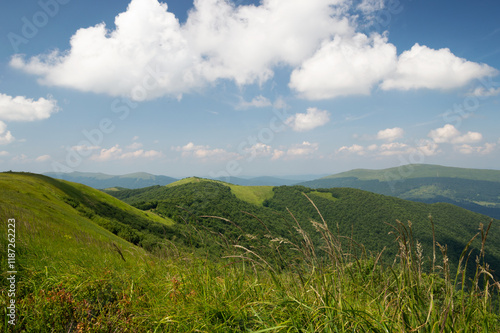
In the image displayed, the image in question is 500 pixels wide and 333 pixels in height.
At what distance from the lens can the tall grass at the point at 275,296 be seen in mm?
2334

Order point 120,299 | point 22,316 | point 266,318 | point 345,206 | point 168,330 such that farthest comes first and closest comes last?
point 345,206 → point 120,299 → point 22,316 → point 168,330 → point 266,318

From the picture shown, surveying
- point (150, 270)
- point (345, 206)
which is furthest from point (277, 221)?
point (150, 270)

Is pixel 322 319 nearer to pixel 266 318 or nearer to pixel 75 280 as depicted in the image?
pixel 266 318

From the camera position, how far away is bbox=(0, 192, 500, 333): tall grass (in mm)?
2334

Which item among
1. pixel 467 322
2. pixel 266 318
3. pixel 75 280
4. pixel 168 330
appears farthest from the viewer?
pixel 75 280

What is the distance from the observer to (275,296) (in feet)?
9.93

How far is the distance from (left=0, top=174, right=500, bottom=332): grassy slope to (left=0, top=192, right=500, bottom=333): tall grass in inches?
0.6

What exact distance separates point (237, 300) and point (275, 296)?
19.2 inches

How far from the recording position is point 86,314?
328 centimetres

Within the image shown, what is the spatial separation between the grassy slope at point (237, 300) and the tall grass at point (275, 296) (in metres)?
0.01

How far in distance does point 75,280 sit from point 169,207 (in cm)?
10421

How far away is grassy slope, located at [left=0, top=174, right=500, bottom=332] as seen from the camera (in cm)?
234

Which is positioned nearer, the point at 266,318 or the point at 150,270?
the point at 266,318

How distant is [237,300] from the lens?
10.2 ft
